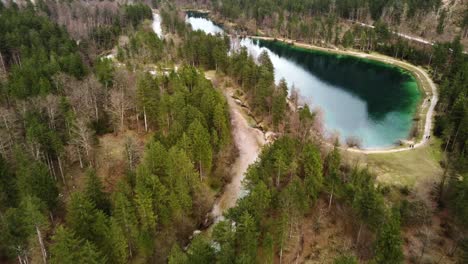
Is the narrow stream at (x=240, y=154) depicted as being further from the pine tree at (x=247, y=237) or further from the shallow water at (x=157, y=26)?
the shallow water at (x=157, y=26)

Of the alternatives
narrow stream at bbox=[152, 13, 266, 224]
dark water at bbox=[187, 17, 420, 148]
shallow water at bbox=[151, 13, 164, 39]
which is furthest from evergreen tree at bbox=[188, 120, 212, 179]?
shallow water at bbox=[151, 13, 164, 39]

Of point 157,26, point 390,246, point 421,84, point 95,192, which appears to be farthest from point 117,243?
point 157,26

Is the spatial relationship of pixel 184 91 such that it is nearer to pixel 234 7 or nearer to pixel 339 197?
pixel 339 197

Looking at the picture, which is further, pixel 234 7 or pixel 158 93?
pixel 234 7

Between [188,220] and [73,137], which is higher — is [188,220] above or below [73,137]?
below

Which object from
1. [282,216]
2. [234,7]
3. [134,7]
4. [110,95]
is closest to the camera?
[282,216]

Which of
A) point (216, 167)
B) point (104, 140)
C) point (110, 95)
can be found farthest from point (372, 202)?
point (110, 95)

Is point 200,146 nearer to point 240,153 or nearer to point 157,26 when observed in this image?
point 240,153

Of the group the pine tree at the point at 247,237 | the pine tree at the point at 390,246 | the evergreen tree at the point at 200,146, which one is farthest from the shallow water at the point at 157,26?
the pine tree at the point at 390,246
